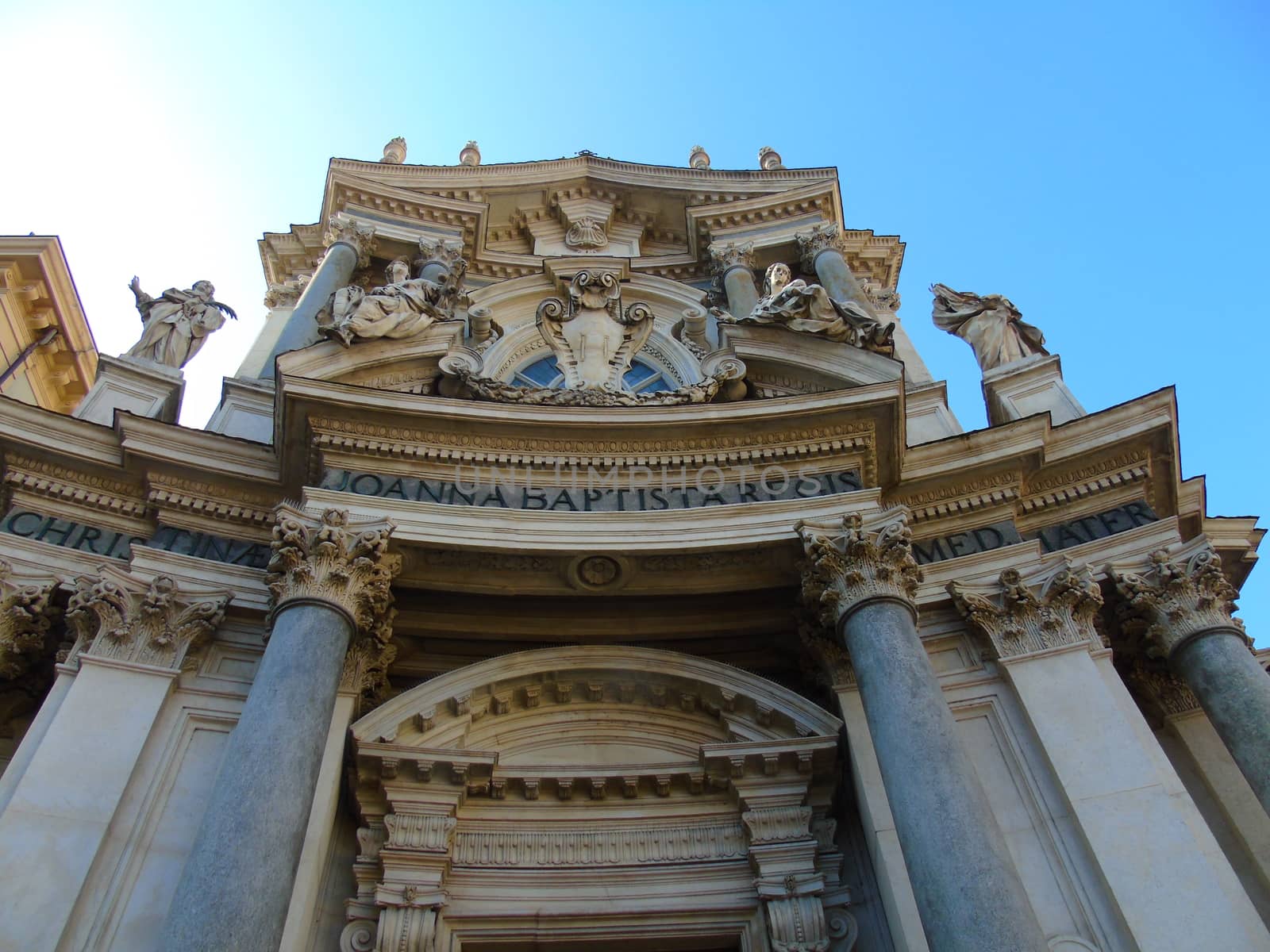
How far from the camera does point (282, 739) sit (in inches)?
320

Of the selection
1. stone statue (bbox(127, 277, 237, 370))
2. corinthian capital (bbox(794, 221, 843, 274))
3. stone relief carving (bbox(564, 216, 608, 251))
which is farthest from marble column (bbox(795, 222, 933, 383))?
stone statue (bbox(127, 277, 237, 370))

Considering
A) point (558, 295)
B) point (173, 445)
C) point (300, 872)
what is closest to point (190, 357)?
point (173, 445)

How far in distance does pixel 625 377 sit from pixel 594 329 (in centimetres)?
91

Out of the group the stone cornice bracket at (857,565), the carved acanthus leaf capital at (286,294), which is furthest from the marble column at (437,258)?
the stone cornice bracket at (857,565)

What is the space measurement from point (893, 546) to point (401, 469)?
531 cm

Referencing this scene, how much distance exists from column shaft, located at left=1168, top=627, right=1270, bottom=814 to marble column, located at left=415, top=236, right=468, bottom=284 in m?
12.4

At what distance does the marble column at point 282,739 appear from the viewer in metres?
7.00

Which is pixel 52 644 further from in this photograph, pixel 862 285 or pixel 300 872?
pixel 862 285

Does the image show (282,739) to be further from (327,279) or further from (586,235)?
(586,235)

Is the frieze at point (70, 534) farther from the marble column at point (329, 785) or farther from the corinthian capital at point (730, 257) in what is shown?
the corinthian capital at point (730, 257)

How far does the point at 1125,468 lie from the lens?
1170cm

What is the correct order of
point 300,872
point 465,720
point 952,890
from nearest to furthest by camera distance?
point 952,890
point 300,872
point 465,720

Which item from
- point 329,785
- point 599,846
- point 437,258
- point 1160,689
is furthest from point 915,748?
point 437,258

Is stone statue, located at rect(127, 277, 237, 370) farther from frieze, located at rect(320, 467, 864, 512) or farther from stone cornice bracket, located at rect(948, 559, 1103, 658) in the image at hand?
stone cornice bracket, located at rect(948, 559, 1103, 658)
